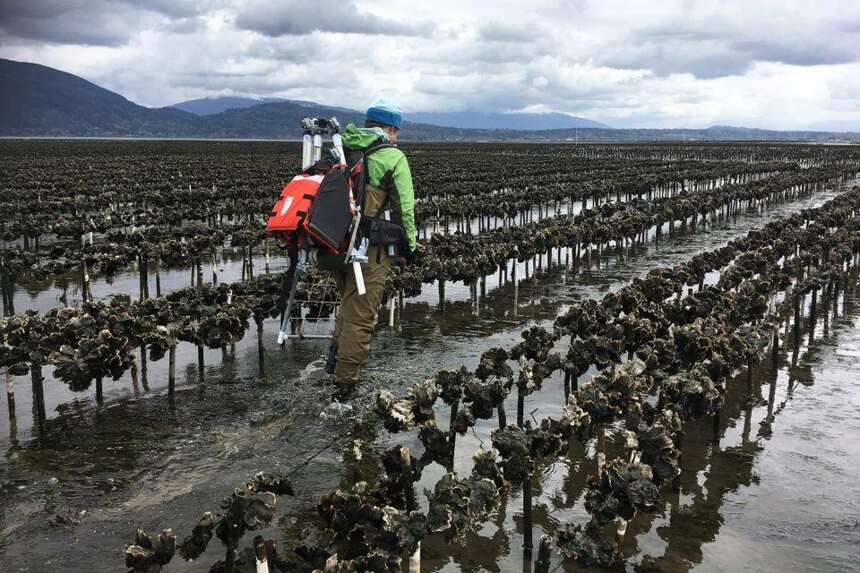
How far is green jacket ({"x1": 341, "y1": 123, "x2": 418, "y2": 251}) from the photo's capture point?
754 centimetres

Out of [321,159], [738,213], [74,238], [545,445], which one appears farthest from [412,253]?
[738,213]

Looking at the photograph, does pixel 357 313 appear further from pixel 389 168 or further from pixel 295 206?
pixel 389 168

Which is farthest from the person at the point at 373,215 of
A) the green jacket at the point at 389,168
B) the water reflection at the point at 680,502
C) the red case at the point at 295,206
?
the water reflection at the point at 680,502

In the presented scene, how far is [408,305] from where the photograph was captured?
1470 centimetres

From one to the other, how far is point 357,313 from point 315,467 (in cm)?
199

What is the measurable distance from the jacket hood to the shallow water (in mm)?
3115

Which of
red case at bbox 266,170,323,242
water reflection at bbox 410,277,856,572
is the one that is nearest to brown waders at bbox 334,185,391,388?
red case at bbox 266,170,323,242

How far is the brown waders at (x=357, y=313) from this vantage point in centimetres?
789

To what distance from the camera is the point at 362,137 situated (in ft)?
25.1

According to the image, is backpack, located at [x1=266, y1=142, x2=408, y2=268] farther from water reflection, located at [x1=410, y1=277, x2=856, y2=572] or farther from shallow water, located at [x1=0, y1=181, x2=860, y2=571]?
water reflection, located at [x1=410, y1=277, x2=856, y2=572]

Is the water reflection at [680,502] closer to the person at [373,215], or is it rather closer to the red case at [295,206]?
the person at [373,215]

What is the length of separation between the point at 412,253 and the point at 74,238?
62.8ft

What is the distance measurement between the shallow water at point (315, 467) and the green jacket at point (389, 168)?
2.55 m

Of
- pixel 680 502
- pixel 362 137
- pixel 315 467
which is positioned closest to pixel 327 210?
pixel 362 137
